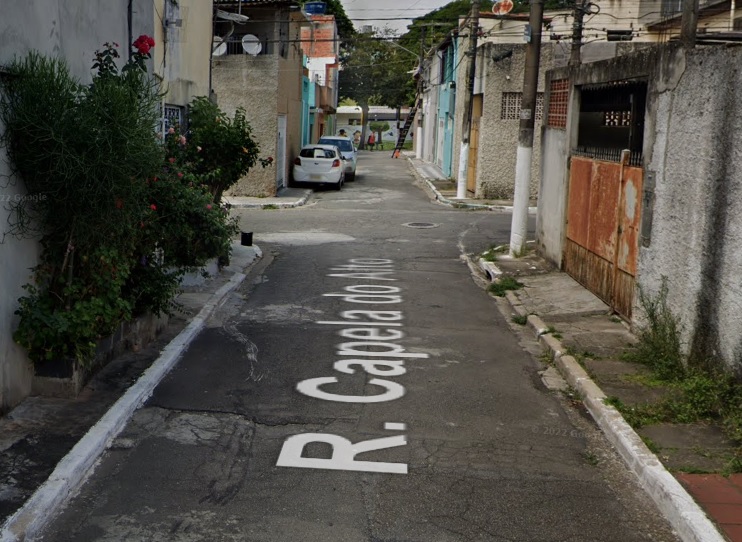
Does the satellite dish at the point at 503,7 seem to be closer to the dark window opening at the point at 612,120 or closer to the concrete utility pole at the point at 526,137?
the concrete utility pole at the point at 526,137

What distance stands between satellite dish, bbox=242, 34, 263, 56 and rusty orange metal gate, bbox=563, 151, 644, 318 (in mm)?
14066

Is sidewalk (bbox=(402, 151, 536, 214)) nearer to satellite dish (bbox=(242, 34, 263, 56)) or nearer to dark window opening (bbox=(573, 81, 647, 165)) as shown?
satellite dish (bbox=(242, 34, 263, 56))

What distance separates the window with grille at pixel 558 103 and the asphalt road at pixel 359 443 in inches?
159

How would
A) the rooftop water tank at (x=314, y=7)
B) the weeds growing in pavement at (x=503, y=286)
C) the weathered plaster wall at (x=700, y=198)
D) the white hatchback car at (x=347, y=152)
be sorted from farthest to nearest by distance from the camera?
the rooftop water tank at (x=314, y=7) < the white hatchback car at (x=347, y=152) < the weeds growing in pavement at (x=503, y=286) < the weathered plaster wall at (x=700, y=198)

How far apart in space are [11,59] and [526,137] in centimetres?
1049

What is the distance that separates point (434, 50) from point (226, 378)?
130ft

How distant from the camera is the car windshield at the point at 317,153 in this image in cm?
2925

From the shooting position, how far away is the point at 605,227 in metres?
11.2

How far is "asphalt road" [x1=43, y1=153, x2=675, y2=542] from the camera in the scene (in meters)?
5.03

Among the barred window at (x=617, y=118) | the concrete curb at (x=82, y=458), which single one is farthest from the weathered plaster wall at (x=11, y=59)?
the barred window at (x=617, y=118)

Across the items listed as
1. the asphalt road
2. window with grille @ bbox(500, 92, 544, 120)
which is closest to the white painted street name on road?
the asphalt road

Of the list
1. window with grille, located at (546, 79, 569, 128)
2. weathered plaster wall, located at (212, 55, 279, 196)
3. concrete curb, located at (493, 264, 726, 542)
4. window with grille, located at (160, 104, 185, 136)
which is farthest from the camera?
weathered plaster wall, located at (212, 55, 279, 196)

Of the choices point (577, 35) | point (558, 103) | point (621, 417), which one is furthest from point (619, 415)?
point (577, 35)

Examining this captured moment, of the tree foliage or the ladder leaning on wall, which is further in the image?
the tree foliage
